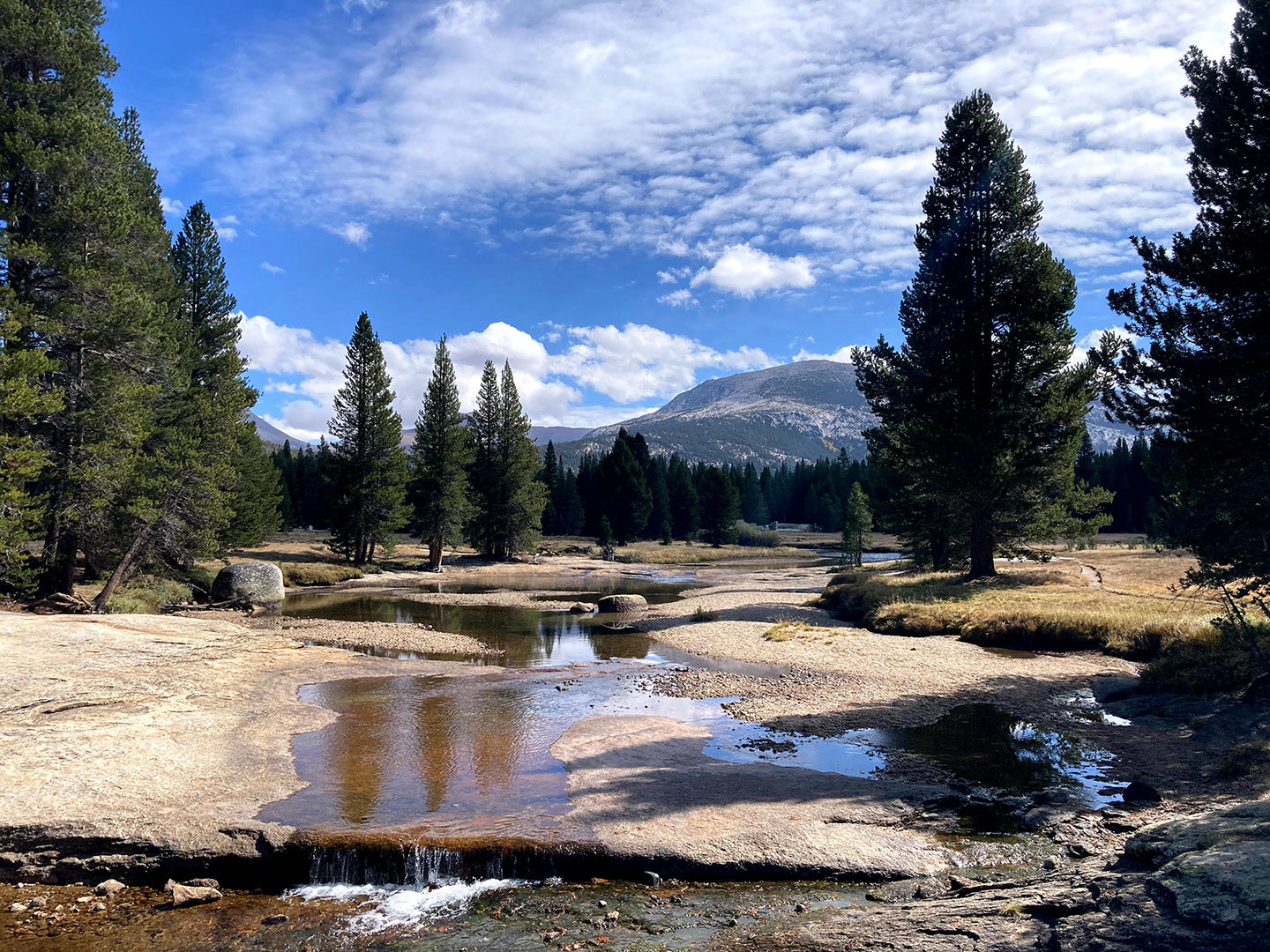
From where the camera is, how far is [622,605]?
3684cm

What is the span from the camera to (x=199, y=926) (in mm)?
7793

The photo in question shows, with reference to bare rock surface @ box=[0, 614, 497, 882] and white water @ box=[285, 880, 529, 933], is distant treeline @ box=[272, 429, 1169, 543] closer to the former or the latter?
bare rock surface @ box=[0, 614, 497, 882]

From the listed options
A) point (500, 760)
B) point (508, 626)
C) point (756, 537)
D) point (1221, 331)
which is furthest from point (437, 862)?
point (756, 537)

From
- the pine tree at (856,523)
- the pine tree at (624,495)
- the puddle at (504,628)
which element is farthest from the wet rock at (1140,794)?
the pine tree at (624,495)

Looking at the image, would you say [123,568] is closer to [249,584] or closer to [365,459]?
[249,584]

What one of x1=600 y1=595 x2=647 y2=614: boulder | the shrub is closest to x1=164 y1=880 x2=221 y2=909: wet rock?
x1=600 y1=595 x2=647 y2=614: boulder

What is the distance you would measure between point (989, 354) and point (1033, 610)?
40.9 ft

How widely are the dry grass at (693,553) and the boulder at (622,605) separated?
43.0 meters

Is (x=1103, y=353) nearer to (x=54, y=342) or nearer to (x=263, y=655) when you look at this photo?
(x=263, y=655)

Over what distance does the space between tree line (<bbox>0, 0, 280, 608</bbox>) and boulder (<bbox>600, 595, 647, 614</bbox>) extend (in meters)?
20.4

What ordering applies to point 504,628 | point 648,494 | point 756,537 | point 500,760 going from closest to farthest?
1. point 500,760
2. point 504,628
3. point 648,494
4. point 756,537

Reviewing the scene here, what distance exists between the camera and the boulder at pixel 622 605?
36.4 meters

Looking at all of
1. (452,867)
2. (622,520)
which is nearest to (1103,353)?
(452,867)

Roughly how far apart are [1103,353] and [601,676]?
52.1 feet
